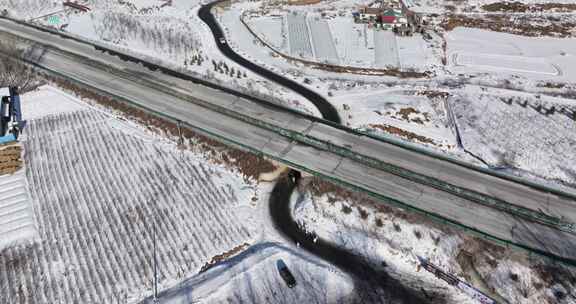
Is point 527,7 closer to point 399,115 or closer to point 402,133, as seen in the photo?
point 399,115

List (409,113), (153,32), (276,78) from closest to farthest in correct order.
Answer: (409,113)
(276,78)
(153,32)

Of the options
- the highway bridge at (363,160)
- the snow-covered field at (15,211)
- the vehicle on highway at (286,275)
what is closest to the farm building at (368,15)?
the highway bridge at (363,160)

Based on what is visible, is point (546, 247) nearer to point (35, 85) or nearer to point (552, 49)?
point (552, 49)

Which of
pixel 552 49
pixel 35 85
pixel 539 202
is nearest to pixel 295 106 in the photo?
pixel 539 202

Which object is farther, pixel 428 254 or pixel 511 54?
pixel 511 54

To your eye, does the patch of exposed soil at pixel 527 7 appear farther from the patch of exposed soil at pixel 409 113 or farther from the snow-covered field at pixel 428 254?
the snow-covered field at pixel 428 254

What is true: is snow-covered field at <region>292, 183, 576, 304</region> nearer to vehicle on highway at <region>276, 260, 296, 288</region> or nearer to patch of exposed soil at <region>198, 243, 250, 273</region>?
vehicle on highway at <region>276, 260, 296, 288</region>

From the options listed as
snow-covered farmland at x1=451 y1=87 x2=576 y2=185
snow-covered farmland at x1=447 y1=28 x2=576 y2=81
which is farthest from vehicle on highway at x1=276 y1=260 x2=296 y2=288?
snow-covered farmland at x1=447 y1=28 x2=576 y2=81

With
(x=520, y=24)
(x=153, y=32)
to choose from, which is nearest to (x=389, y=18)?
(x=520, y=24)
